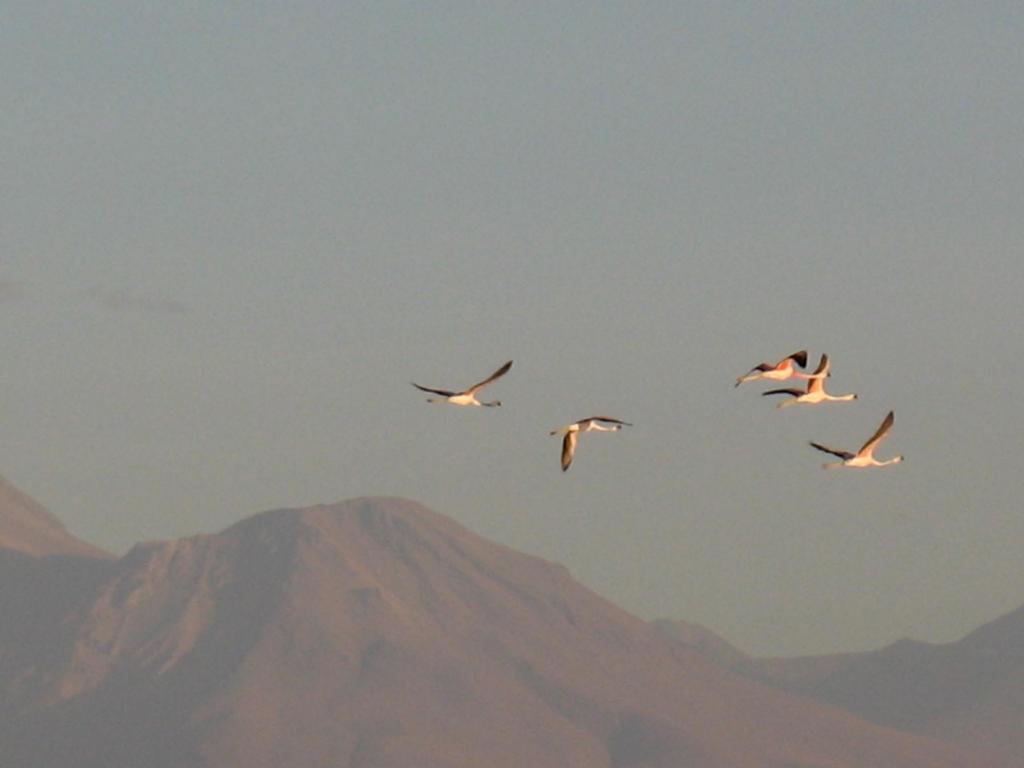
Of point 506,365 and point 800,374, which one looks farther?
point 800,374

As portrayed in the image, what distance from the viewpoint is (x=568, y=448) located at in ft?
328

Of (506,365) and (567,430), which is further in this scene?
(567,430)

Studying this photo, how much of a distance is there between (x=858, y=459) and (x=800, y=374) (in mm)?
5338

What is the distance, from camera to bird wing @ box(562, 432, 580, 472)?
98.1m

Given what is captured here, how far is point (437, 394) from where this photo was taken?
104 meters

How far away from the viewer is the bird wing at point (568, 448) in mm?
98050

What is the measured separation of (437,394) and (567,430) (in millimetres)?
7363

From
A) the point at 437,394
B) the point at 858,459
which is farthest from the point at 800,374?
the point at 437,394

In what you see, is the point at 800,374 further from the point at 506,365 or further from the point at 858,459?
the point at 506,365

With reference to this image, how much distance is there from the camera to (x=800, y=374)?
332 ft

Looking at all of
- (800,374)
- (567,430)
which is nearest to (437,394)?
(567,430)

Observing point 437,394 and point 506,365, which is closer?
point 506,365

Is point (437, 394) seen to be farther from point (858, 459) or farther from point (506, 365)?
point (858, 459)

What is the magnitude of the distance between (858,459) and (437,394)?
1986 cm
